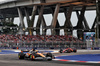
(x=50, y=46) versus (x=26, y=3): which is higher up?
(x=26, y=3)

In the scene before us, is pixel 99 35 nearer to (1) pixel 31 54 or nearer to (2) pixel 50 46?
(2) pixel 50 46

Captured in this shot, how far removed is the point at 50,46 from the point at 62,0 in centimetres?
1758

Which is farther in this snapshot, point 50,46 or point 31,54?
point 50,46

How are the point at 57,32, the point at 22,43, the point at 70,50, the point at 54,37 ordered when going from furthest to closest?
the point at 57,32, the point at 54,37, the point at 22,43, the point at 70,50

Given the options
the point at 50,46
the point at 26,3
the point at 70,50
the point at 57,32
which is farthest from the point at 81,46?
the point at 57,32

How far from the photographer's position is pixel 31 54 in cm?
2481

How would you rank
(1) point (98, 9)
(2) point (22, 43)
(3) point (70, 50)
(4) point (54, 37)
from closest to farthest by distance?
1. (3) point (70, 50)
2. (2) point (22, 43)
3. (1) point (98, 9)
4. (4) point (54, 37)

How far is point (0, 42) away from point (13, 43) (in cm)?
318

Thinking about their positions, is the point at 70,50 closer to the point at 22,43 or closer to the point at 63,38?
the point at 22,43

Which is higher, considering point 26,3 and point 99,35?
point 26,3

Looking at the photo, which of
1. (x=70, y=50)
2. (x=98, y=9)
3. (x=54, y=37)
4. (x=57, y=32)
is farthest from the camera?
(x=57, y=32)

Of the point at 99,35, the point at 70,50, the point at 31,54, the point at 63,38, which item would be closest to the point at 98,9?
the point at 99,35

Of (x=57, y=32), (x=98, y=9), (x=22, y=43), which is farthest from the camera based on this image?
(x=57, y=32)

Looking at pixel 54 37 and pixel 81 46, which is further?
pixel 54 37
